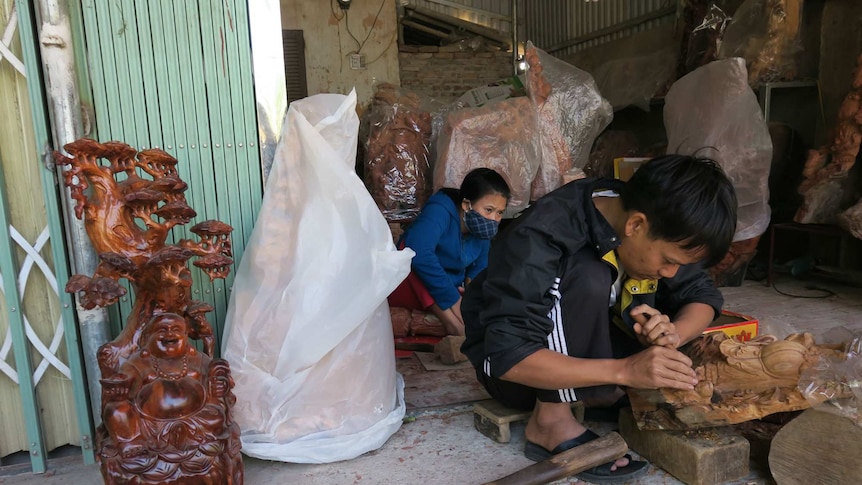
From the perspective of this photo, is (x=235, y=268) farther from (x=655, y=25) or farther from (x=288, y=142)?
(x=655, y=25)

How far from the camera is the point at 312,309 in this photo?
170 cm

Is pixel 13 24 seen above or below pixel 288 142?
above

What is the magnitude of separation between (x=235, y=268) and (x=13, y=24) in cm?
94

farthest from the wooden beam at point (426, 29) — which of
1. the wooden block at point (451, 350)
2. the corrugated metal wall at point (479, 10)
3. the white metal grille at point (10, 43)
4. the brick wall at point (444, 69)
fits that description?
the white metal grille at point (10, 43)

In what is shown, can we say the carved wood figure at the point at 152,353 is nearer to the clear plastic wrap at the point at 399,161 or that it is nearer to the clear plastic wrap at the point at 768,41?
the clear plastic wrap at the point at 399,161

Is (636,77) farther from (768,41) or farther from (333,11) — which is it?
(333,11)

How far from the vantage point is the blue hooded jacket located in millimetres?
2717

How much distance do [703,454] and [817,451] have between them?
27 centimetres

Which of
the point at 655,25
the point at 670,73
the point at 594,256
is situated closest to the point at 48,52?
the point at 594,256

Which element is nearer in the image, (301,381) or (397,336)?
(301,381)

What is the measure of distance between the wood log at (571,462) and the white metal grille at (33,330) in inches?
54.1

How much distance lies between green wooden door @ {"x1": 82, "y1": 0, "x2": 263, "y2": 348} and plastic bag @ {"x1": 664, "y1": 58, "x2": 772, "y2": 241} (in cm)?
295

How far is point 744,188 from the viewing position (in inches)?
145

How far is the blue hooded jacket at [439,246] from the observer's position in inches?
107
